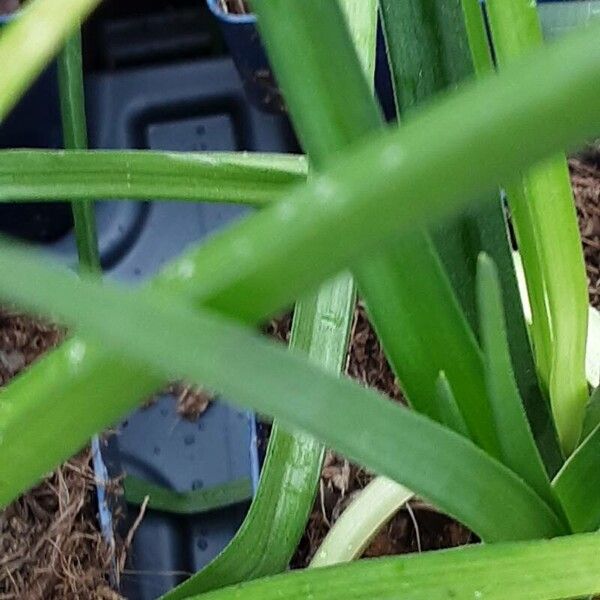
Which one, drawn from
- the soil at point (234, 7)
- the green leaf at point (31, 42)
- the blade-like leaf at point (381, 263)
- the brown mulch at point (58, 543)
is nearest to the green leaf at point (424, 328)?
the blade-like leaf at point (381, 263)

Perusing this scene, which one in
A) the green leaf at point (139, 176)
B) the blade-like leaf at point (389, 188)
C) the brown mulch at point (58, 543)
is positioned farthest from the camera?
the brown mulch at point (58, 543)

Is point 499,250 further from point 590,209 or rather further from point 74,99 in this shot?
point 590,209

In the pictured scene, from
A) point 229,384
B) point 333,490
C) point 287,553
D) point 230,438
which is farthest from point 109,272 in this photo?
point 229,384

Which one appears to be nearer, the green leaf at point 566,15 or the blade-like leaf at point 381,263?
the blade-like leaf at point 381,263

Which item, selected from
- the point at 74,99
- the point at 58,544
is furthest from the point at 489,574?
the point at 58,544

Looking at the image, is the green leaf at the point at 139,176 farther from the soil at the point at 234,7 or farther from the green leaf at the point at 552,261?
the soil at the point at 234,7

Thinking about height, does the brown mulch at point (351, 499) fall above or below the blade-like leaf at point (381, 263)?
below
